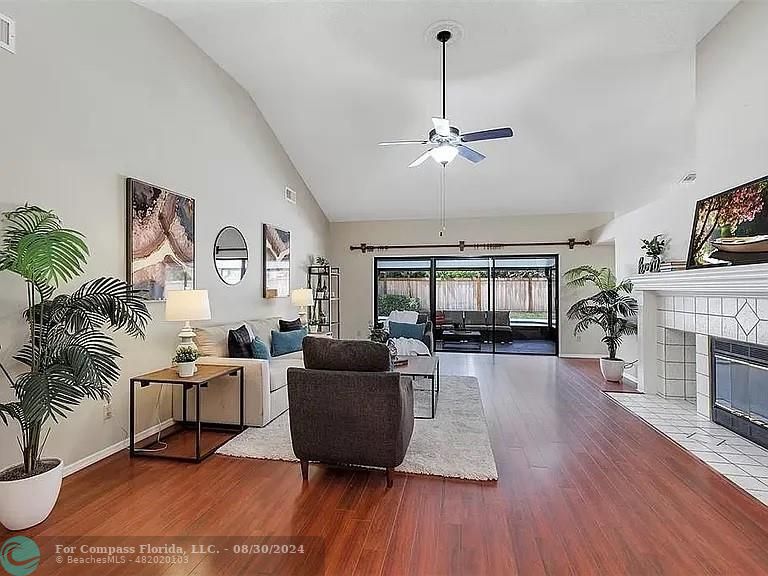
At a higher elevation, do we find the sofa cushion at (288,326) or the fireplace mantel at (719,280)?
the fireplace mantel at (719,280)

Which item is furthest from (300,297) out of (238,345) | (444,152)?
(444,152)

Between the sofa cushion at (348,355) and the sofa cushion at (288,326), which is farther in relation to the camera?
the sofa cushion at (288,326)

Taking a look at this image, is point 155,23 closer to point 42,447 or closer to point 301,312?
point 42,447

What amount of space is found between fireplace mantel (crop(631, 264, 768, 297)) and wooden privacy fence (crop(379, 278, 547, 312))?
346cm

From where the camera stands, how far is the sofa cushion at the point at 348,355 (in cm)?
275

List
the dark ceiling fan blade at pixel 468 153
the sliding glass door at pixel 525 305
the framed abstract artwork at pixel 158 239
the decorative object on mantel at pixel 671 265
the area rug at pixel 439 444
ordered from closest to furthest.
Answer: the area rug at pixel 439 444 < the framed abstract artwork at pixel 158 239 < the dark ceiling fan blade at pixel 468 153 < the decorative object on mantel at pixel 671 265 < the sliding glass door at pixel 525 305

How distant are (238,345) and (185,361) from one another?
847mm

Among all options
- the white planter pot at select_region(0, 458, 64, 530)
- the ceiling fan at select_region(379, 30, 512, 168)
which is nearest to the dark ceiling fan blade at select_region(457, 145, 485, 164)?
the ceiling fan at select_region(379, 30, 512, 168)

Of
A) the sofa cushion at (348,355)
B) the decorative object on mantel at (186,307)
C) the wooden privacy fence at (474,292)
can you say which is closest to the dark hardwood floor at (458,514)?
the sofa cushion at (348,355)

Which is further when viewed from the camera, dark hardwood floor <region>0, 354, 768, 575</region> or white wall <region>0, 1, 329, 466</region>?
white wall <region>0, 1, 329, 466</region>

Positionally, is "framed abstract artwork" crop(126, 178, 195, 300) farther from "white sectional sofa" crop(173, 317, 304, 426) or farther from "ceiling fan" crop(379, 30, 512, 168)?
"ceiling fan" crop(379, 30, 512, 168)

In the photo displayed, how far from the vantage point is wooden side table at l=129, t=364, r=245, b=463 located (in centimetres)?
329

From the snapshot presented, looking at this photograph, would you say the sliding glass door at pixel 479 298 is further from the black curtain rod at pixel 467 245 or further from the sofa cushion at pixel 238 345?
the sofa cushion at pixel 238 345

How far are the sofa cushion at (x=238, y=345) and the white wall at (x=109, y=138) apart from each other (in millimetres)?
554
